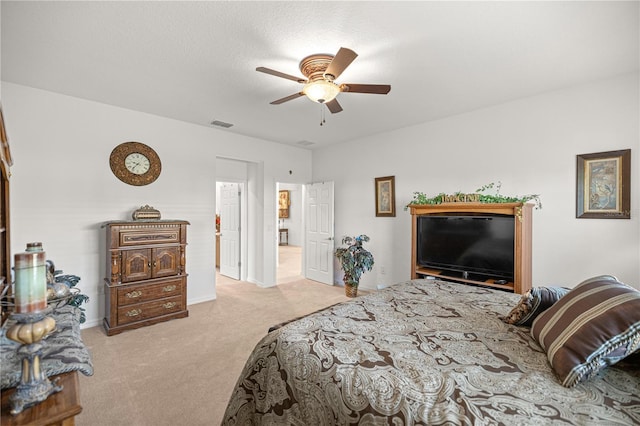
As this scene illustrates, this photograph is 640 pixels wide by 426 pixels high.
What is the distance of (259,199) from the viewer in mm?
5387

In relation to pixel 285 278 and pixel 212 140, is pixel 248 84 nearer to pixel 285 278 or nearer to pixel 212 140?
pixel 212 140

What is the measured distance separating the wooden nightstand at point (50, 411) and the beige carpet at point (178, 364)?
1188 mm

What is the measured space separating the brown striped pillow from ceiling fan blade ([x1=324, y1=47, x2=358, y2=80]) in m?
1.85

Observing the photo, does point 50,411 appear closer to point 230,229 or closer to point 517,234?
point 517,234

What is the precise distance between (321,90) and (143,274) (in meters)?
3.05

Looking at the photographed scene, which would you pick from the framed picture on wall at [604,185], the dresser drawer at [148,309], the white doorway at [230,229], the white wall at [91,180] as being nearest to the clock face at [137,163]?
the white wall at [91,180]

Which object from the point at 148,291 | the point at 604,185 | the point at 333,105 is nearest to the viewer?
the point at 333,105

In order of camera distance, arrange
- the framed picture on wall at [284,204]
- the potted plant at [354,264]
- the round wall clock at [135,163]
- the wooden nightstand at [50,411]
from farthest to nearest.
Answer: the framed picture on wall at [284,204] < the potted plant at [354,264] < the round wall clock at [135,163] < the wooden nightstand at [50,411]

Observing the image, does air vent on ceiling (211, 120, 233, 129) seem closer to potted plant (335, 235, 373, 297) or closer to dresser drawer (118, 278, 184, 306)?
dresser drawer (118, 278, 184, 306)

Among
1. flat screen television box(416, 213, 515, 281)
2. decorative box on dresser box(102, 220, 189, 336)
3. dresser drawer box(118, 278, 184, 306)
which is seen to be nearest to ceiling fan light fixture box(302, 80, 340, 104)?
flat screen television box(416, 213, 515, 281)

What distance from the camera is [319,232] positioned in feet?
19.0

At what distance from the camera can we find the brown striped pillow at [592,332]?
1029mm

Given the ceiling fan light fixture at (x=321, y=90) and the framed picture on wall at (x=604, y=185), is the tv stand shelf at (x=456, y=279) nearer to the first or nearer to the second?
the framed picture on wall at (x=604, y=185)

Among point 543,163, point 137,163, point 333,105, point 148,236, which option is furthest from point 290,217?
point 543,163
